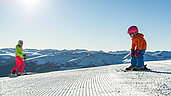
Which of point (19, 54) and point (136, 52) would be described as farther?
point (19, 54)

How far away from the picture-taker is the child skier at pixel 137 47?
15.6 ft

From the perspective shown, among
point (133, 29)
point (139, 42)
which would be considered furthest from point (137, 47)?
point (133, 29)

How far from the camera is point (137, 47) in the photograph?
16.0 ft

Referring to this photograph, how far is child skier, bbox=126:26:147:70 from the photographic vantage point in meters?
4.75

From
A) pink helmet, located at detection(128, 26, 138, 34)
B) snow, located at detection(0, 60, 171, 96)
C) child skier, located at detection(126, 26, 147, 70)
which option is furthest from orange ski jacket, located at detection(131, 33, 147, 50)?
snow, located at detection(0, 60, 171, 96)

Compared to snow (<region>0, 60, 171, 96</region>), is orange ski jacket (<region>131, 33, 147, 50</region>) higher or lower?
higher

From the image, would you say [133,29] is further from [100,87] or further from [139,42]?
[100,87]

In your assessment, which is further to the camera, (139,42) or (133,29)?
(133,29)

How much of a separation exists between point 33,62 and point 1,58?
37.1ft

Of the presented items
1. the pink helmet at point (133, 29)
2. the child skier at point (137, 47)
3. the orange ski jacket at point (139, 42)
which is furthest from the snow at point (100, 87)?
the pink helmet at point (133, 29)

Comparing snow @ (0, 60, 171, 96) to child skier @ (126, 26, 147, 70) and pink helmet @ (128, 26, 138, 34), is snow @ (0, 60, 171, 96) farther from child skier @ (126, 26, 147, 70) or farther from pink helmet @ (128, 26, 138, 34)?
pink helmet @ (128, 26, 138, 34)

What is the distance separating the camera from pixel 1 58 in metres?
31.2

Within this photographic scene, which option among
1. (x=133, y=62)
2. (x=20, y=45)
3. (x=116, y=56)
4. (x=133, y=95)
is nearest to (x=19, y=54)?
(x=20, y=45)

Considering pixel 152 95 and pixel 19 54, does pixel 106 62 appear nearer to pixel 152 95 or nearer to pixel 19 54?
pixel 19 54
